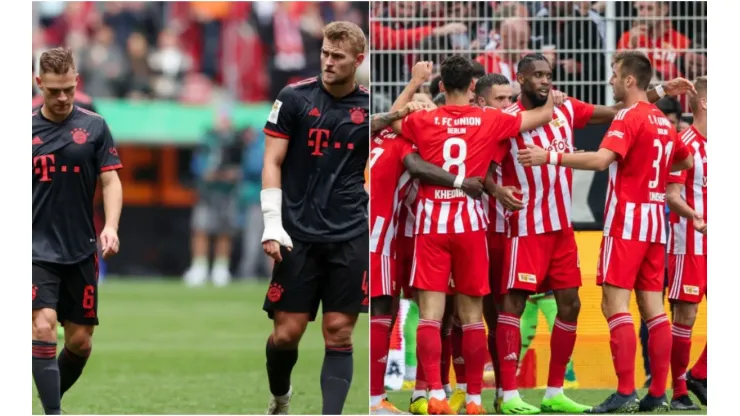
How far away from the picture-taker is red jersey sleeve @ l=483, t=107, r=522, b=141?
21.6 feet

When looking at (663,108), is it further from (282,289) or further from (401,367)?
(282,289)

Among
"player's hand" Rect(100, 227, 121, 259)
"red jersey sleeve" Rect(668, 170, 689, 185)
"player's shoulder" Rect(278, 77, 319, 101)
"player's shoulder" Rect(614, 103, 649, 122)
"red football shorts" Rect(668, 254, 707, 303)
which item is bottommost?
"red football shorts" Rect(668, 254, 707, 303)

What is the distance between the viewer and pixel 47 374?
6008 mm

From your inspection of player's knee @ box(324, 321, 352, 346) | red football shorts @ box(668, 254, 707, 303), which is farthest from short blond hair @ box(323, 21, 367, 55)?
red football shorts @ box(668, 254, 707, 303)

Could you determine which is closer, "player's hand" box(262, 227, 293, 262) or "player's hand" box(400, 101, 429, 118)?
"player's hand" box(262, 227, 293, 262)

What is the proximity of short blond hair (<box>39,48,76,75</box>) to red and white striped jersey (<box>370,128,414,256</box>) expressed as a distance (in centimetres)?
156

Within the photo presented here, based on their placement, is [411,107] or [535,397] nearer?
[411,107]

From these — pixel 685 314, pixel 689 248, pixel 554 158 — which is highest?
pixel 554 158

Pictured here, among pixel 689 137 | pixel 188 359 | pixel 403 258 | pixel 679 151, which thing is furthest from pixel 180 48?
pixel 679 151

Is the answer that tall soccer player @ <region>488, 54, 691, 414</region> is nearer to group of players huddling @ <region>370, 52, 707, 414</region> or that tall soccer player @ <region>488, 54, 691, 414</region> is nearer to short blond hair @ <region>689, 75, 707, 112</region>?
group of players huddling @ <region>370, 52, 707, 414</region>

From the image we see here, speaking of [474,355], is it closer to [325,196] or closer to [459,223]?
[459,223]

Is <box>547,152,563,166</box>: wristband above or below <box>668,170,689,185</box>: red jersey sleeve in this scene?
above

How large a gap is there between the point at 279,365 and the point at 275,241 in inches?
30.5
